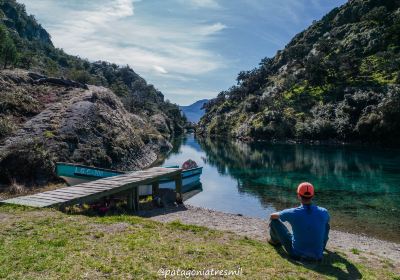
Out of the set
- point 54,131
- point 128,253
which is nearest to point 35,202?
point 128,253

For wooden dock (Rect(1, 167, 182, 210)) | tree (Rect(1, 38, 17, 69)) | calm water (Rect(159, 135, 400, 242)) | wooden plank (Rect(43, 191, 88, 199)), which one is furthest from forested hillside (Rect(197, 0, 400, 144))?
wooden plank (Rect(43, 191, 88, 199))

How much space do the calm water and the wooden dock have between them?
9.20 meters

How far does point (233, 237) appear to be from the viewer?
49.9 feet

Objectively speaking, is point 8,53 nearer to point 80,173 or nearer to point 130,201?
point 80,173

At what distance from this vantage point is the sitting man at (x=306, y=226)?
38.2ft

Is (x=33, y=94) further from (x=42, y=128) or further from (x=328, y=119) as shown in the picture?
(x=328, y=119)

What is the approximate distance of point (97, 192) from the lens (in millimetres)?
20375

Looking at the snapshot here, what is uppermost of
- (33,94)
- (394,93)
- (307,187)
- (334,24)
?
(334,24)

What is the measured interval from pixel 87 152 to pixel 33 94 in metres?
11.6

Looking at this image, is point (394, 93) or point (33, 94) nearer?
point (33, 94)

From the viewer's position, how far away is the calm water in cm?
2850

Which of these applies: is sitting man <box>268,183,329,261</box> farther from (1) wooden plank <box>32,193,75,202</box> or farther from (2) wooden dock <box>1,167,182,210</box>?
(1) wooden plank <box>32,193,75,202</box>

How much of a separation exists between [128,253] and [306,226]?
19.0 ft

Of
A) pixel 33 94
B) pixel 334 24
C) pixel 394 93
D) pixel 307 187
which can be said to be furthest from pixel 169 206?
pixel 334 24
